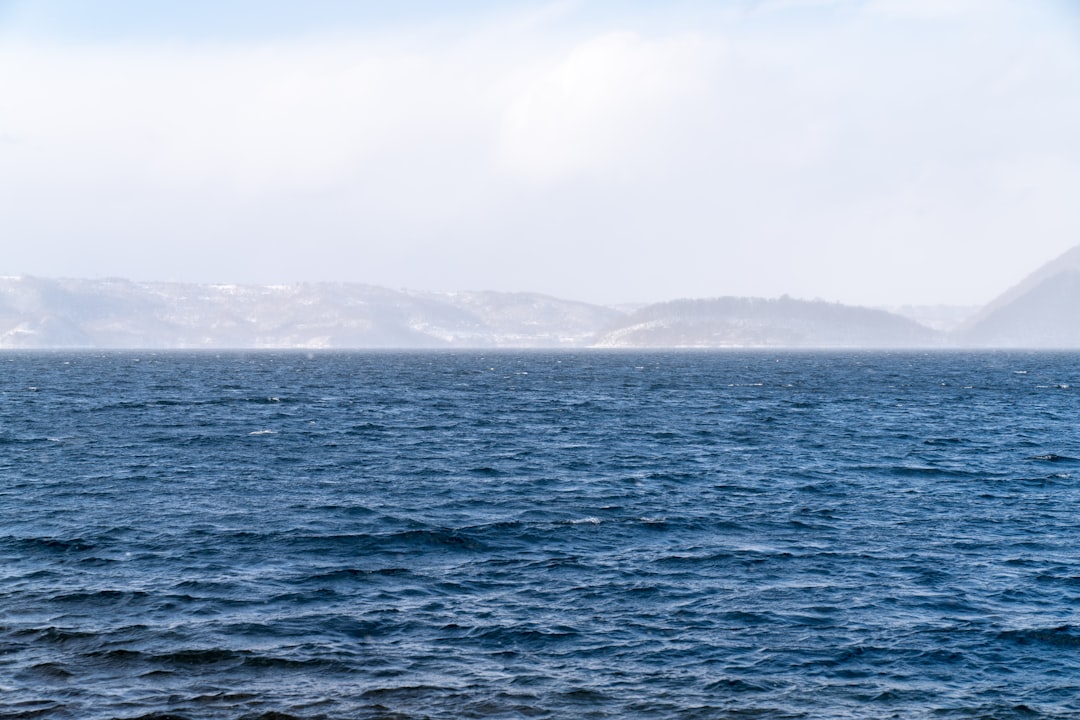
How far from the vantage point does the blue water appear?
77.9 ft

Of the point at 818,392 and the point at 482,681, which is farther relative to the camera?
the point at 818,392

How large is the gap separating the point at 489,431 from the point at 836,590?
50.7 metres

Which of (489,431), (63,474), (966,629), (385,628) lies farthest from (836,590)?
(489,431)

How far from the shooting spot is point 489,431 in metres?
81.1

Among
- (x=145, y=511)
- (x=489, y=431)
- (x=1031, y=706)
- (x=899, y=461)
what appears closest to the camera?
(x=1031, y=706)

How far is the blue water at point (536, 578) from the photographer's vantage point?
2375cm

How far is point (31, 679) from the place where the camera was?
23750 millimetres

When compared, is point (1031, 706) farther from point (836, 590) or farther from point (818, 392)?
point (818, 392)

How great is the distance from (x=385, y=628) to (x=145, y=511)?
20.8m

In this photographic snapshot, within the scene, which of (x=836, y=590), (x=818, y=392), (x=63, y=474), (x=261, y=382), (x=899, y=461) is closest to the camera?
(x=836, y=590)

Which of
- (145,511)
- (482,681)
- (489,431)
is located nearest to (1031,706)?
(482,681)

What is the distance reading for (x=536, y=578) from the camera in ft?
110

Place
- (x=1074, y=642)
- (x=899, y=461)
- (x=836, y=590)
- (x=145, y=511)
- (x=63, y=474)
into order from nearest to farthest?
(x=1074, y=642) → (x=836, y=590) → (x=145, y=511) → (x=63, y=474) → (x=899, y=461)

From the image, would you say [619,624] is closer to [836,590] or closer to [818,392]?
[836,590]
